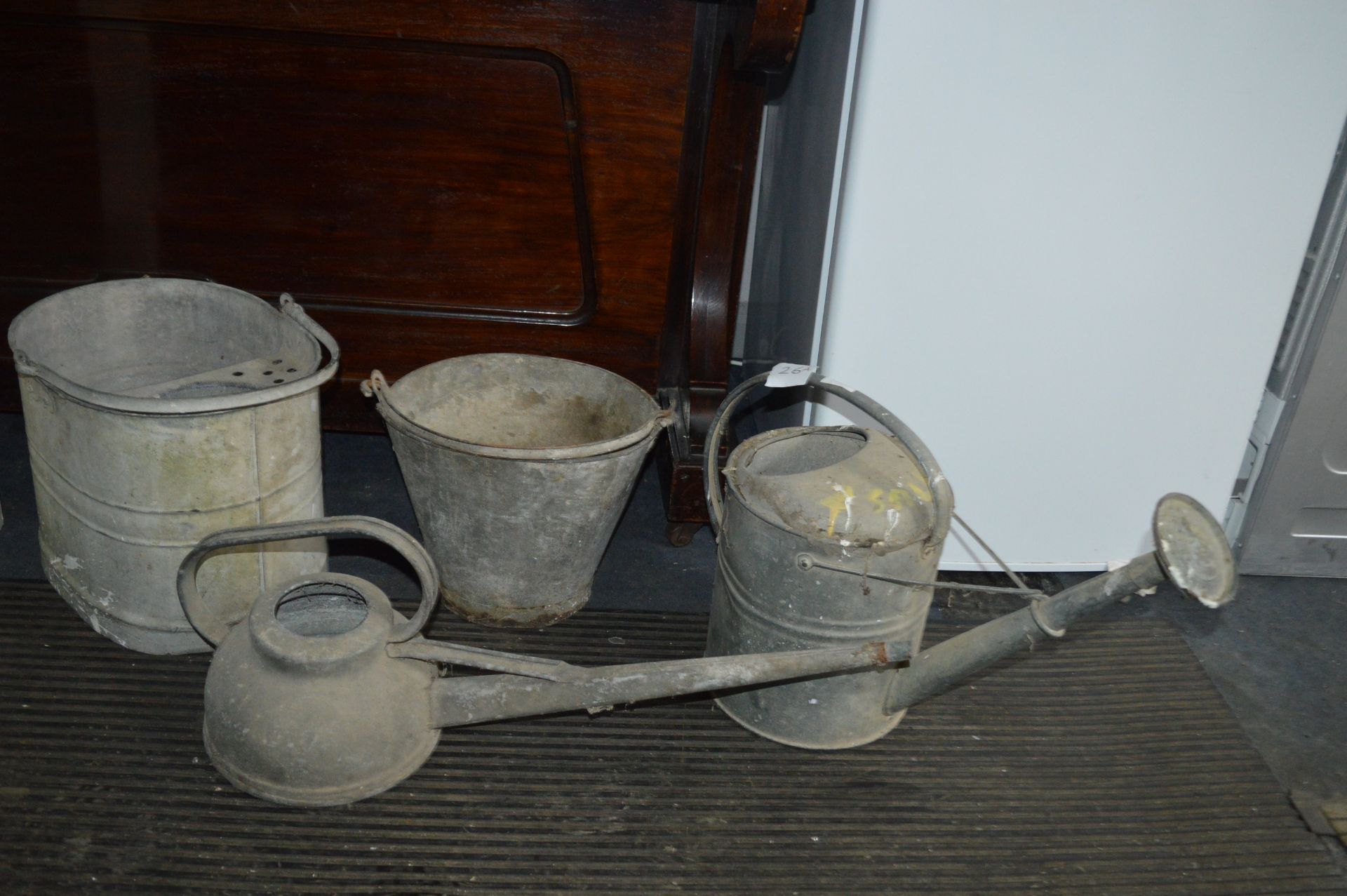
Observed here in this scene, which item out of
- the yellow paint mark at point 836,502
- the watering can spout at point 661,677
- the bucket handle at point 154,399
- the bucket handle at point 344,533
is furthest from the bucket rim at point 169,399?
the yellow paint mark at point 836,502

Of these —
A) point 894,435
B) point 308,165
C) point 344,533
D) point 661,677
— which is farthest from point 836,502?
point 308,165

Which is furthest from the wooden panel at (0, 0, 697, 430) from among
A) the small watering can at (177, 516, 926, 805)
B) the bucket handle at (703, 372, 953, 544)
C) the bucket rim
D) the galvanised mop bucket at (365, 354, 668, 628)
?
the small watering can at (177, 516, 926, 805)

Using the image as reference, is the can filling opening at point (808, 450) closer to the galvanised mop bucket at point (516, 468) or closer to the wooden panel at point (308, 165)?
the galvanised mop bucket at point (516, 468)

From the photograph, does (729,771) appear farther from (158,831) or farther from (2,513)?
(2,513)

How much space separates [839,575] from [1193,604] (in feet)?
3.71

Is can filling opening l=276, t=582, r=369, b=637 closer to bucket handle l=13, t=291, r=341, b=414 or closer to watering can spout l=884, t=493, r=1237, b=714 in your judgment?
bucket handle l=13, t=291, r=341, b=414

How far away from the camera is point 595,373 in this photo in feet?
7.46

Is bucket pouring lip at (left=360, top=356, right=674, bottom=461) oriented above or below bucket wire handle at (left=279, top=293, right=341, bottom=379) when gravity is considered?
below

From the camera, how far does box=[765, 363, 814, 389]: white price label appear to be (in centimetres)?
183

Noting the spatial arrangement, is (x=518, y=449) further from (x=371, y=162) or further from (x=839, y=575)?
(x=371, y=162)

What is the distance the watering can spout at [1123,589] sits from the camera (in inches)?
57.3

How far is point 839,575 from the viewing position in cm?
177

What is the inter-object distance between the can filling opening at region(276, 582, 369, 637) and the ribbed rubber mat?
242 mm

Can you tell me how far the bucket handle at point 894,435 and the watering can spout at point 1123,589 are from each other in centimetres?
18
